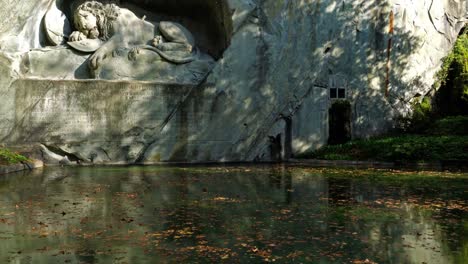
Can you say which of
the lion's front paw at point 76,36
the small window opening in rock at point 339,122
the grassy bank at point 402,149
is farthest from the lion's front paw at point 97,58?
the small window opening in rock at point 339,122

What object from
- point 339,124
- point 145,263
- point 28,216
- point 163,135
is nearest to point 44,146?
point 163,135

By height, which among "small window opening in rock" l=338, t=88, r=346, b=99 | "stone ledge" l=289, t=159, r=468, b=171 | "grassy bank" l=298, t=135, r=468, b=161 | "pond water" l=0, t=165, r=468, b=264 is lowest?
"pond water" l=0, t=165, r=468, b=264

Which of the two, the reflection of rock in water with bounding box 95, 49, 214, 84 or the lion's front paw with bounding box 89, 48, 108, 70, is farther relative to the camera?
the reflection of rock in water with bounding box 95, 49, 214, 84

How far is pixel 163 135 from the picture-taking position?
13.9m

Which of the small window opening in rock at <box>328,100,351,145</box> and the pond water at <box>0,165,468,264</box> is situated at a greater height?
the small window opening in rock at <box>328,100,351,145</box>

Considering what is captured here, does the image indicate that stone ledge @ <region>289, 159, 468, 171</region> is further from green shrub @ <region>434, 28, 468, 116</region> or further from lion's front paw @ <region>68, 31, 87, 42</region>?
lion's front paw @ <region>68, 31, 87, 42</region>

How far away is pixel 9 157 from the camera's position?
456 inches

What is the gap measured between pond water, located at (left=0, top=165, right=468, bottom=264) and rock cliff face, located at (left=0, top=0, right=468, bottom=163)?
9.92ft

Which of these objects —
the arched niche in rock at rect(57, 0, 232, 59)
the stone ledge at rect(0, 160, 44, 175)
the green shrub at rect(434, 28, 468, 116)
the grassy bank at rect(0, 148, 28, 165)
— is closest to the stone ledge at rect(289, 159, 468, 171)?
the arched niche in rock at rect(57, 0, 232, 59)

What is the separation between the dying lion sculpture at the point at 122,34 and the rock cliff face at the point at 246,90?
94 cm

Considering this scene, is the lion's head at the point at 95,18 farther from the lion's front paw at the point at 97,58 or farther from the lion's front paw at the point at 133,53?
the lion's front paw at the point at 133,53

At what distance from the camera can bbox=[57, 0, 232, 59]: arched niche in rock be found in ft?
49.4

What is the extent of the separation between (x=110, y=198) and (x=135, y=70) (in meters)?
6.89

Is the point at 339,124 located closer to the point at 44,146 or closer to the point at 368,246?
the point at 44,146
